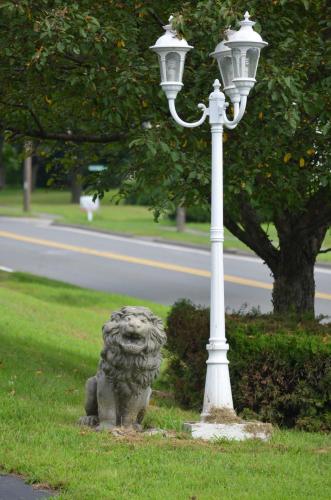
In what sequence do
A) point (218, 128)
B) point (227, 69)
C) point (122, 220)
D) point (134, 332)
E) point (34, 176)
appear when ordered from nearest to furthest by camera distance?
point (134, 332)
point (218, 128)
point (227, 69)
point (122, 220)
point (34, 176)

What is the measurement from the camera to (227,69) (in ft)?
37.4

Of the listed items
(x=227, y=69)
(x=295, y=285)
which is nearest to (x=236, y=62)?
(x=227, y=69)

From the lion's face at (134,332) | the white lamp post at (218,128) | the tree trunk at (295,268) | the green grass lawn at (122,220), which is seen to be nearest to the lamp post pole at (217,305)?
the white lamp post at (218,128)

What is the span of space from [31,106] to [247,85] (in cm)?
410

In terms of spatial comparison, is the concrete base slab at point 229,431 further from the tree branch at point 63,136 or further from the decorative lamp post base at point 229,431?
the tree branch at point 63,136

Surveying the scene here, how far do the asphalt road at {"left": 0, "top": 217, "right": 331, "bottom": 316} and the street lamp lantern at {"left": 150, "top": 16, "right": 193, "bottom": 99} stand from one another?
11746 millimetres

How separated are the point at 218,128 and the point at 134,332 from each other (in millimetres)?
2151

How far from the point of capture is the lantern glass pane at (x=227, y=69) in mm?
11336

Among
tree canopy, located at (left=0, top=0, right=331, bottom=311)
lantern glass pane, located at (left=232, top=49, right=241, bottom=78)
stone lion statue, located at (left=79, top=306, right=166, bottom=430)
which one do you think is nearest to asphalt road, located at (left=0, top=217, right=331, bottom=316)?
tree canopy, located at (left=0, top=0, right=331, bottom=311)

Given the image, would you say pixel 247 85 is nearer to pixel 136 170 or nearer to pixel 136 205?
pixel 136 170

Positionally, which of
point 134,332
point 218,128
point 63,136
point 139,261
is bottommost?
point 134,332

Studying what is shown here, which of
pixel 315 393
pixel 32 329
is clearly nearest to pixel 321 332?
pixel 315 393

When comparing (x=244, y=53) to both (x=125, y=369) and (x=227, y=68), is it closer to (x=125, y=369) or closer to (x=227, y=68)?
(x=227, y=68)

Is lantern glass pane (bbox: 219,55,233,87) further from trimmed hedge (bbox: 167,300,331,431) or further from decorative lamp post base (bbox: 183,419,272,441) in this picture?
decorative lamp post base (bbox: 183,419,272,441)
